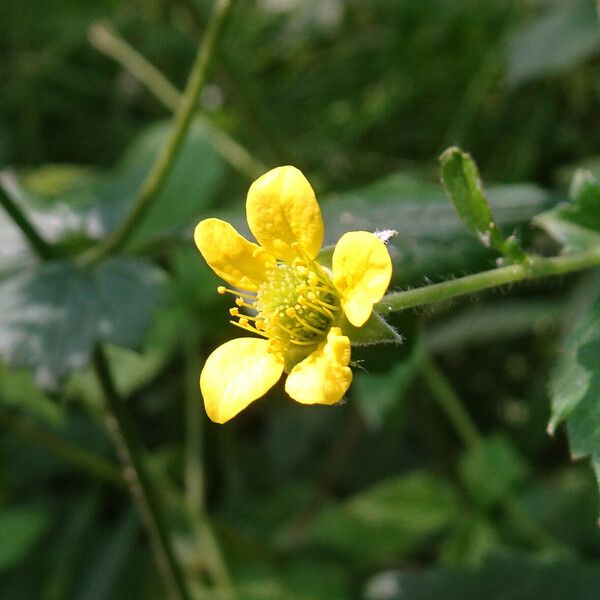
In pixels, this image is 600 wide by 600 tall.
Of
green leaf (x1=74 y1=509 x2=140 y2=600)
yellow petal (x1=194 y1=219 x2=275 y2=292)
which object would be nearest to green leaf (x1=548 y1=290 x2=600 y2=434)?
yellow petal (x1=194 y1=219 x2=275 y2=292)

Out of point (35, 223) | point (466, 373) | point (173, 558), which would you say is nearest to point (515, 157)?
point (466, 373)

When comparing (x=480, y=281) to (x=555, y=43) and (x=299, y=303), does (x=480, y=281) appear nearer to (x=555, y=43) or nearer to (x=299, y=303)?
(x=299, y=303)

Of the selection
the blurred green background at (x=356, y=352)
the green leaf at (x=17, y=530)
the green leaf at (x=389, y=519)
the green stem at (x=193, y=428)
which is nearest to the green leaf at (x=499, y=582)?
the blurred green background at (x=356, y=352)

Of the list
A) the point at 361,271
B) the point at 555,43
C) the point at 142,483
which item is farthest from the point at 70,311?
the point at 555,43

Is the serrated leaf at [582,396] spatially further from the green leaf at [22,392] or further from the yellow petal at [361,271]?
the green leaf at [22,392]

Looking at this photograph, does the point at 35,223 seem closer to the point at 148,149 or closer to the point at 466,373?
the point at 148,149

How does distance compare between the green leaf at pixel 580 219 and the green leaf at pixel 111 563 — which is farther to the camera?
the green leaf at pixel 111 563

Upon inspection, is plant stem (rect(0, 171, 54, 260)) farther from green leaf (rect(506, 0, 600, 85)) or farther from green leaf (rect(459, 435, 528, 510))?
green leaf (rect(506, 0, 600, 85))
